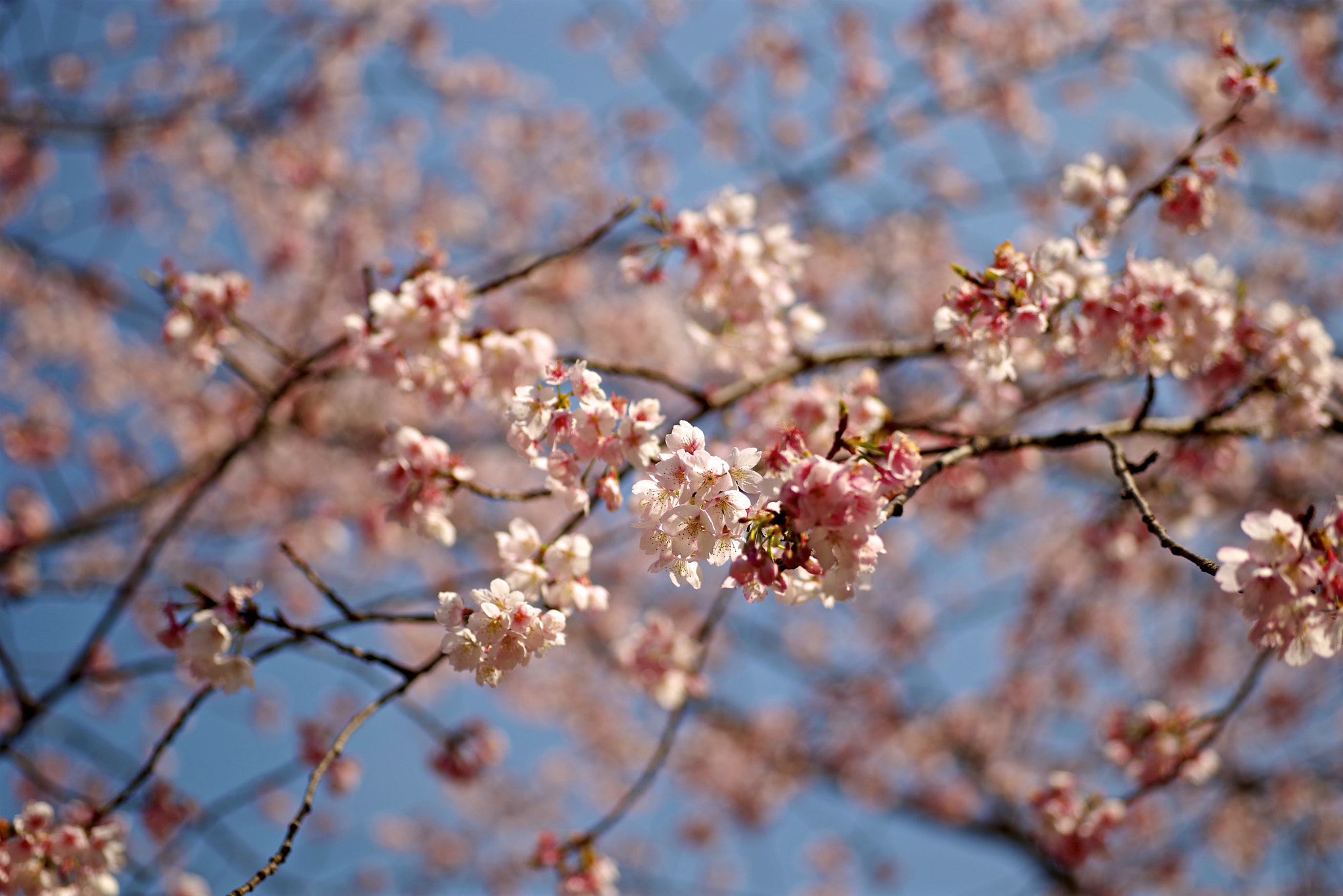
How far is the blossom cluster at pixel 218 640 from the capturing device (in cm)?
205

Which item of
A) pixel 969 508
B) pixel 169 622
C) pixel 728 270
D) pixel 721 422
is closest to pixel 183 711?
pixel 169 622

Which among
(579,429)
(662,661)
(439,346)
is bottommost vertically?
(579,429)

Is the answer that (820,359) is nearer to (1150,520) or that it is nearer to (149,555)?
(1150,520)

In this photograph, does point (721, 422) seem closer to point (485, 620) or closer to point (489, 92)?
point (485, 620)

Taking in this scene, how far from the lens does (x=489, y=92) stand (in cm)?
967

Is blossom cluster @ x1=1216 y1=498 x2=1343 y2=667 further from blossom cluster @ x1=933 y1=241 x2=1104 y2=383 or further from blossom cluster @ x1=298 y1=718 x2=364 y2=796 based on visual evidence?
blossom cluster @ x1=298 y1=718 x2=364 y2=796

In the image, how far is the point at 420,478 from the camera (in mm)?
2260

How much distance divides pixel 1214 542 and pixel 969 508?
13.2ft

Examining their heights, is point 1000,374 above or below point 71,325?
below

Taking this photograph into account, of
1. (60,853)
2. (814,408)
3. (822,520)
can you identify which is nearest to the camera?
(822,520)

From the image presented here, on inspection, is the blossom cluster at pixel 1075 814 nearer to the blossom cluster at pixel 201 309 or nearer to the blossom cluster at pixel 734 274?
the blossom cluster at pixel 734 274

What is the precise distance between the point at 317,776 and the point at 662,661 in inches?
57.2

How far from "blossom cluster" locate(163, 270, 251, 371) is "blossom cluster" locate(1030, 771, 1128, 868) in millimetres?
3399

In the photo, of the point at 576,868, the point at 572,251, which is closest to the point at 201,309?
the point at 572,251
